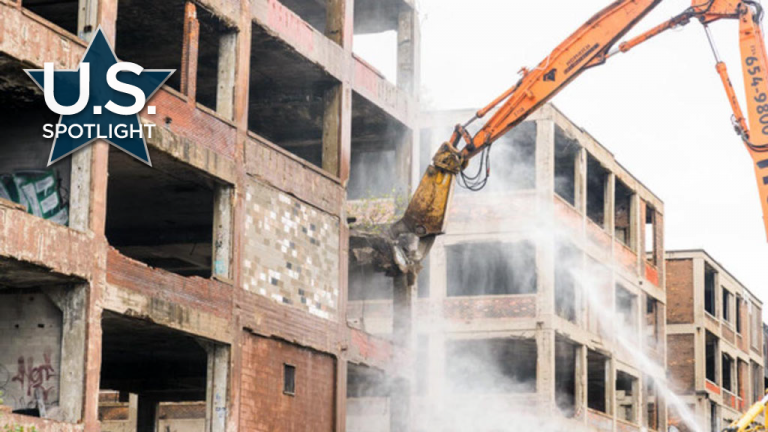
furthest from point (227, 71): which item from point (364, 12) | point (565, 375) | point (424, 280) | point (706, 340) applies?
point (706, 340)

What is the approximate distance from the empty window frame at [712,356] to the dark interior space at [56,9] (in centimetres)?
3683

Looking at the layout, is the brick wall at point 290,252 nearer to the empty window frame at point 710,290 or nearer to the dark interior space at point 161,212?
the dark interior space at point 161,212

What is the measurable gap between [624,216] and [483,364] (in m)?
12.0

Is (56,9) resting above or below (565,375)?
above

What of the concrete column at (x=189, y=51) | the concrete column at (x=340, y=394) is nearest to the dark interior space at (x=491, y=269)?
the concrete column at (x=340, y=394)

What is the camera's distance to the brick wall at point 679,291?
55.7 m

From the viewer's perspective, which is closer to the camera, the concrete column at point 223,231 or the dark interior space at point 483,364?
the concrete column at point 223,231

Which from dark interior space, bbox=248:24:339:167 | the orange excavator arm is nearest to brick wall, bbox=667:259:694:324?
dark interior space, bbox=248:24:339:167

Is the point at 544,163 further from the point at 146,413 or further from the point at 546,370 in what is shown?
the point at 146,413

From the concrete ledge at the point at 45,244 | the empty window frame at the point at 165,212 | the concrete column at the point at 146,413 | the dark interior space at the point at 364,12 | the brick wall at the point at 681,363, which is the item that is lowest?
the concrete column at the point at 146,413

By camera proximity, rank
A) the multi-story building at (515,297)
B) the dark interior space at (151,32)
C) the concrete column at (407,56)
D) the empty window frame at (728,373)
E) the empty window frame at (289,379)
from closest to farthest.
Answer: the dark interior space at (151,32), the empty window frame at (289,379), the concrete column at (407,56), the multi-story building at (515,297), the empty window frame at (728,373)

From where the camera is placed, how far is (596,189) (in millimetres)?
47375

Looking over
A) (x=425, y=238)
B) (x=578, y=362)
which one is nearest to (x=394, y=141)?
(x=425, y=238)

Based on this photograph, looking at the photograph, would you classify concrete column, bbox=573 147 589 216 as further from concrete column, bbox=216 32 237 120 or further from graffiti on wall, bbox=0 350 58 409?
graffiti on wall, bbox=0 350 58 409
